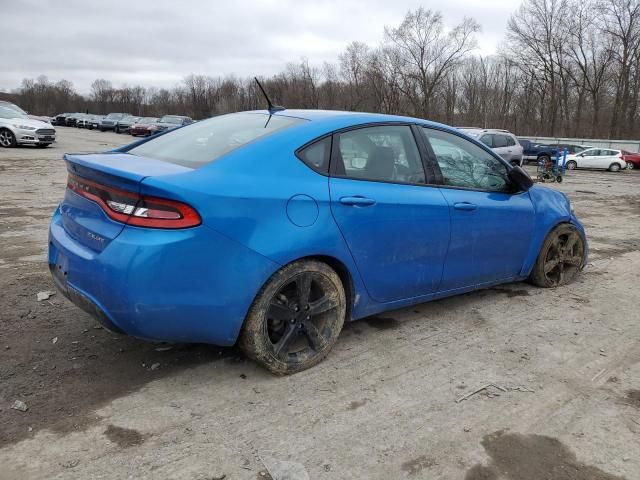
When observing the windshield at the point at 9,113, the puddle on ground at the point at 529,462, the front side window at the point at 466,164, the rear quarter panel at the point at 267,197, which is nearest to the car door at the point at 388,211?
the rear quarter panel at the point at 267,197

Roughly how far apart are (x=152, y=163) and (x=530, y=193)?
3145mm

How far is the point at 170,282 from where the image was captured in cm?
254

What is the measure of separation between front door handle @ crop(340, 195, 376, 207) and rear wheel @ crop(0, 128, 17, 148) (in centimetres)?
2046

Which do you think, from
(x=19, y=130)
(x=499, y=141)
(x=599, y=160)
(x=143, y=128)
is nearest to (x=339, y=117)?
(x=499, y=141)

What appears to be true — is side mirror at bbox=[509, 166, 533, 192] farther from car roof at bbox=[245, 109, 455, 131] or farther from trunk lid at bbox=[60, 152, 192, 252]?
trunk lid at bbox=[60, 152, 192, 252]

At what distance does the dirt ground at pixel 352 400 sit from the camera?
235 centimetres

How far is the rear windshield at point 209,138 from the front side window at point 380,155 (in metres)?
0.38

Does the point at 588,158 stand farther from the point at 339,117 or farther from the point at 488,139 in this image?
the point at 339,117

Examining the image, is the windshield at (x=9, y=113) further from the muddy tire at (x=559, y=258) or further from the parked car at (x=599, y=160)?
the parked car at (x=599, y=160)

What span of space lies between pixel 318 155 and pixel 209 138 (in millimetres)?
766

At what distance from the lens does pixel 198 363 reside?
323cm

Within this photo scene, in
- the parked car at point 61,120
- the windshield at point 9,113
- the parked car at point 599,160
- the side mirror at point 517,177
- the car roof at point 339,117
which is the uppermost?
the parked car at point 61,120

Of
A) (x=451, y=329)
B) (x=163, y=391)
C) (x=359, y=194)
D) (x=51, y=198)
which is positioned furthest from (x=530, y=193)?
(x=51, y=198)

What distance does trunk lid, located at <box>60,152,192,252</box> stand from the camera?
2623 mm
